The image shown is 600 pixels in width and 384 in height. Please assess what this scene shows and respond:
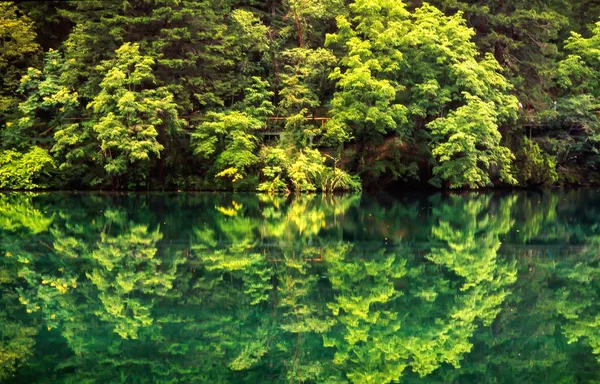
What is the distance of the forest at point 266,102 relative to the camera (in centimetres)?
2788

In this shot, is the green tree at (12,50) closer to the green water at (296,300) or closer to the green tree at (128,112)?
the green tree at (128,112)

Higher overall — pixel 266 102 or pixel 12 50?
pixel 12 50

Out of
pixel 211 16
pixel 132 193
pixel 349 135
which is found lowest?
pixel 132 193

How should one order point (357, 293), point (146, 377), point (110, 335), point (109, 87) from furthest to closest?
point (109, 87)
point (357, 293)
point (110, 335)
point (146, 377)

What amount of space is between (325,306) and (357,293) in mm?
947

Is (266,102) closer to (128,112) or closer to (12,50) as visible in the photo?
(128,112)

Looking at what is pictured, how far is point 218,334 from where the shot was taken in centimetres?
816

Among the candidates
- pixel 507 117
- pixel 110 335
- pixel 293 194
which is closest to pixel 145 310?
pixel 110 335

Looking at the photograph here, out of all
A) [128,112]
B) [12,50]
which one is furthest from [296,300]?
[12,50]

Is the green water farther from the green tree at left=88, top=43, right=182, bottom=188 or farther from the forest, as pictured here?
the forest

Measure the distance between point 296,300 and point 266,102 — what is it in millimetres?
19833

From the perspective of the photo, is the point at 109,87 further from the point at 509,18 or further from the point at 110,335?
the point at 110,335

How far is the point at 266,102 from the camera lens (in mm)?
29062

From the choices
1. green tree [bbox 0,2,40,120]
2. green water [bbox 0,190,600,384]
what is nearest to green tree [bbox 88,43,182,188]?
green tree [bbox 0,2,40,120]
